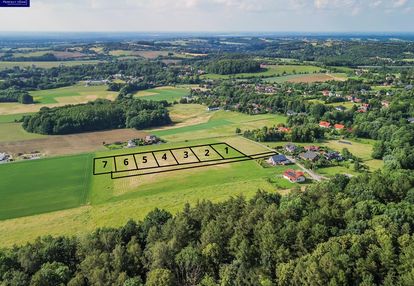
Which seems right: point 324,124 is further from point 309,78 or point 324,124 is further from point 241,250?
point 309,78

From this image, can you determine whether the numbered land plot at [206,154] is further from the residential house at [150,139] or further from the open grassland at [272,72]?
the open grassland at [272,72]

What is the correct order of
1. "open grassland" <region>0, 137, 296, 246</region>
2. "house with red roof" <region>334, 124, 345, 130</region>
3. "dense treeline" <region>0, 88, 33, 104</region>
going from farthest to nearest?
"dense treeline" <region>0, 88, 33, 104</region>, "house with red roof" <region>334, 124, 345, 130</region>, "open grassland" <region>0, 137, 296, 246</region>

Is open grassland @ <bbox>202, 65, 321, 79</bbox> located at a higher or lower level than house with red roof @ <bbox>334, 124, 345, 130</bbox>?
higher

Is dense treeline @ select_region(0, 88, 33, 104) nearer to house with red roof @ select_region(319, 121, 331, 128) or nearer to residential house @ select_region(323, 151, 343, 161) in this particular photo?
house with red roof @ select_region(319, 121, 331, 128)

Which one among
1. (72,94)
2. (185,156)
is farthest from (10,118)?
(185,156)

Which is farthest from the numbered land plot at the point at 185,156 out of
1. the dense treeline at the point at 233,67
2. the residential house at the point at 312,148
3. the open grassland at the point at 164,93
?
A: the dense treeline at the point at 233,67

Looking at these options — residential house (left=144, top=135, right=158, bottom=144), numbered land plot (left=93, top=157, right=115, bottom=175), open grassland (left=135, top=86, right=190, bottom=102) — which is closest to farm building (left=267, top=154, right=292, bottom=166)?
residential house (left=144, top=135, right=158, bottom=144)

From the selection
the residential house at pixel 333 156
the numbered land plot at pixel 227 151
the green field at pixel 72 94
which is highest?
the green field at pixel 72 94
